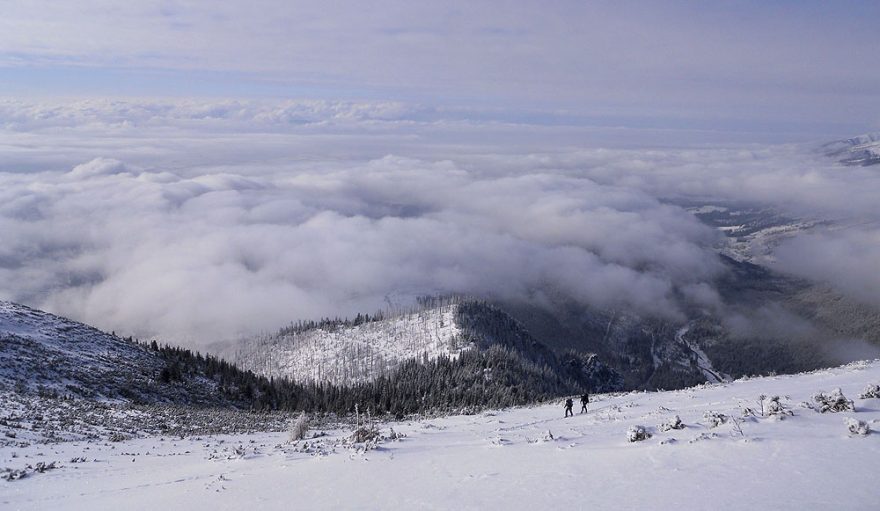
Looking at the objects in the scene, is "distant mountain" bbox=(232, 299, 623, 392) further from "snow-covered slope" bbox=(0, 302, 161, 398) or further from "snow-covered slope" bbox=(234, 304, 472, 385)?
"snow-covered slope" bbox=(0, 302, 161, 398)

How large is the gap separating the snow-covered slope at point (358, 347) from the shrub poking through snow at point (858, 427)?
369 ft

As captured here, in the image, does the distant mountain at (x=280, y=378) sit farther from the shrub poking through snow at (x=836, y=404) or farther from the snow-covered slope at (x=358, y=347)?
the shrub poking through snow at (x=836, y=404)

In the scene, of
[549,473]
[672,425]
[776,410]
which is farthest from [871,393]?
[549,473]

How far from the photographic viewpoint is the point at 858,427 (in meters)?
13.3

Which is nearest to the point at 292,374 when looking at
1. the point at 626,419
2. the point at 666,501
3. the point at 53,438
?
the point at 53,438

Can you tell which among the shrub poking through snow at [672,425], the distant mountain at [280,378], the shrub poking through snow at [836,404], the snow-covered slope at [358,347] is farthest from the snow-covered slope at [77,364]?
the snow-covered slope at [358,347]

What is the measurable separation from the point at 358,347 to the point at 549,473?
494 ft

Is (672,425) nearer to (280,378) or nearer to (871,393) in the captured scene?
(871,393)

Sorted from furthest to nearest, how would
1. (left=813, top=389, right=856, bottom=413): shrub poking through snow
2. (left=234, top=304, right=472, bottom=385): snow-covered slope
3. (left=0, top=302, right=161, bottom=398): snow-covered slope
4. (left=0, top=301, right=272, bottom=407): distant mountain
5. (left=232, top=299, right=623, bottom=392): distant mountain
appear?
(left=234, top=304, right=472, bottom=385): snow-covered slope < (left=232, top=299, right=623, bottom=392): distant mountain < (left=0, top=301, right=272, bottom=407): distant mountain < (left=0, top=302, right=161, bottom=398): snow-covered slope < (left=813, top=389, right=856, bottom=413): shrub poking through snow

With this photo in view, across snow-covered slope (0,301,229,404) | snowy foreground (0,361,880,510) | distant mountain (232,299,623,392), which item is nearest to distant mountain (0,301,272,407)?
snow-covered slope (0,301,229,404)

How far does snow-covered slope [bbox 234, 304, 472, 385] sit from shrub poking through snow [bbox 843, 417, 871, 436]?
11241 centimetres

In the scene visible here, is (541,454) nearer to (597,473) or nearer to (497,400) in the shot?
(597,473)

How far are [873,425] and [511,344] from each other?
131411 millimetres

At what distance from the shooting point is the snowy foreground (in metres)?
10.9
